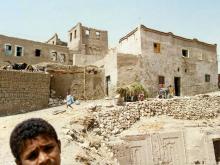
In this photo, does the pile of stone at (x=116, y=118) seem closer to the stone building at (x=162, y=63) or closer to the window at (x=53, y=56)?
the stone building at (x=162, y=63)

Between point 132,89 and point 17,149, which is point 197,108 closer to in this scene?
point 132,89

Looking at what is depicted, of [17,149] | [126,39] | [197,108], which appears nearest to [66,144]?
[17,149]

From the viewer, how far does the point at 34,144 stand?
203 centimetres

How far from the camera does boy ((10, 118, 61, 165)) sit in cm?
202

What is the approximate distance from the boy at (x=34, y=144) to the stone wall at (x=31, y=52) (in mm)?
30638

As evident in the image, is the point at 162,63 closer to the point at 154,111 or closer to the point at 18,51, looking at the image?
the point at 154,111

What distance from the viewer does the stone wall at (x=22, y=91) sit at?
61.3 ft

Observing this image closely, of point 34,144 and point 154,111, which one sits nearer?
point 34,144

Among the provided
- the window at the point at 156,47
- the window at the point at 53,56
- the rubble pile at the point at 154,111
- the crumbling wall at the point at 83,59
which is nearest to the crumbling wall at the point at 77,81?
the rubble pile at the point at 154,111

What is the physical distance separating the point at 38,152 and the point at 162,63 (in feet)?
84.9

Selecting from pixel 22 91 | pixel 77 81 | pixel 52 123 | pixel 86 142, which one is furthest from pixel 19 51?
pixel 86 142

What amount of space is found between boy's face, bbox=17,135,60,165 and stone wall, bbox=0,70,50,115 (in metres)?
17.1

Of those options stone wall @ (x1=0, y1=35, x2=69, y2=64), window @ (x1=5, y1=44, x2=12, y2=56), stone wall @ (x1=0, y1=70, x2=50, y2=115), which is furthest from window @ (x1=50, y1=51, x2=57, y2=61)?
stone wall @ (x1=0, y1=70, x2=50, y2=115)

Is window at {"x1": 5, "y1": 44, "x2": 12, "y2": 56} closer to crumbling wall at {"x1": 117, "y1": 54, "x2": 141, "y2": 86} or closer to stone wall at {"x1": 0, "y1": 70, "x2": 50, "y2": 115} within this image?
crumbling wall at {"x1": 117, "y1": 54, "x2": 141, "y2": 86}
